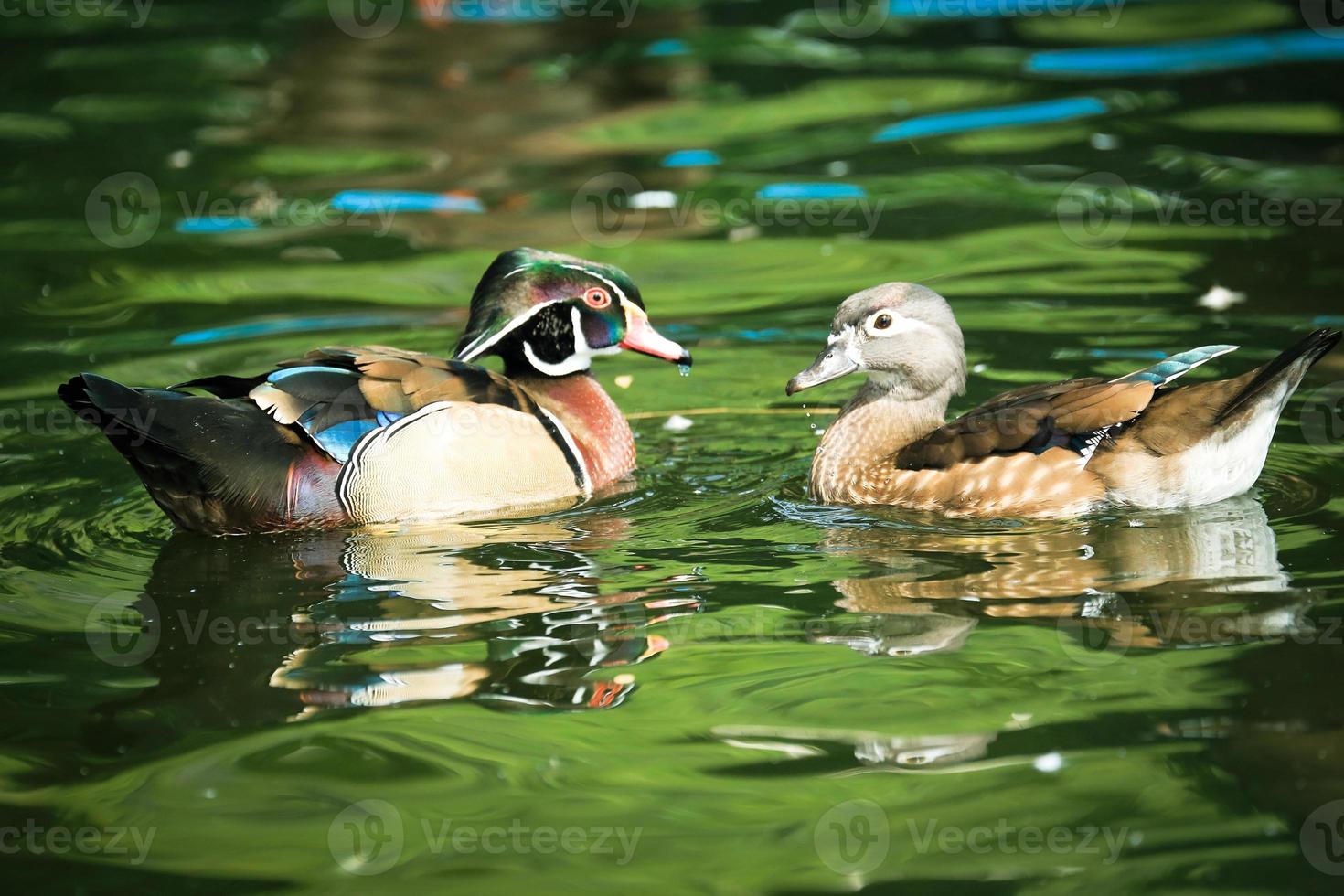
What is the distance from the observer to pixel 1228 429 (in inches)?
266

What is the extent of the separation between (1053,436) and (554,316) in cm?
249

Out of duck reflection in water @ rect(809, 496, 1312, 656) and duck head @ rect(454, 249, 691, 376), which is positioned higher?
duck head @ rect(454, 249, 691, 376)

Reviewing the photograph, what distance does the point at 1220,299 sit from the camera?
992cm

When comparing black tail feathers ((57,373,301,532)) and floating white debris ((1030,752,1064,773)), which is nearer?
floating white debris ((1030,752,1064,773))

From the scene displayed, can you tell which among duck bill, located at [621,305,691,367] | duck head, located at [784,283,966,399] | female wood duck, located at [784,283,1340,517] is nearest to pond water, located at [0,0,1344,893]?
female wood duck, located at [784,283,1340,517]

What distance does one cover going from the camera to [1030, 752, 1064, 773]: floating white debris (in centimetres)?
500

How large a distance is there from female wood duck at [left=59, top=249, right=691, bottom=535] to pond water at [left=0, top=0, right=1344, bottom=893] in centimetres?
20

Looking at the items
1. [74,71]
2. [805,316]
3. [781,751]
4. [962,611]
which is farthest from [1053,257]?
[74,71]

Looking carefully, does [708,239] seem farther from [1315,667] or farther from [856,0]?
[1315,667]

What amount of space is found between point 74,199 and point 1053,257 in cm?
712

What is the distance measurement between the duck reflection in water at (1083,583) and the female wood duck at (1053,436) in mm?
142

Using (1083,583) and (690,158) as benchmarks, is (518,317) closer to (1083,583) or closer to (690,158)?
(1083,583)

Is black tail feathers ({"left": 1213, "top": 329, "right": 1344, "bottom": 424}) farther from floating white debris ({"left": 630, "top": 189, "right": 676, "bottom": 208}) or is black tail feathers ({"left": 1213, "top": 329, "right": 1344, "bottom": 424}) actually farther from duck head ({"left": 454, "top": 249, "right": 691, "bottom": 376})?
floating white debris ({"left": 630, "top": 189, "right": 676, "bottom": 208})

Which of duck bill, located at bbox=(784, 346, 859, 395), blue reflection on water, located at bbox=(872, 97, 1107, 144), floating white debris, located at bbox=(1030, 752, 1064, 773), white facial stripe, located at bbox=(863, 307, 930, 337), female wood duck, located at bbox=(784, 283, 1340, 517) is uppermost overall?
blue reflection on water, located at bbox=(872, 97, 1107, 144)
